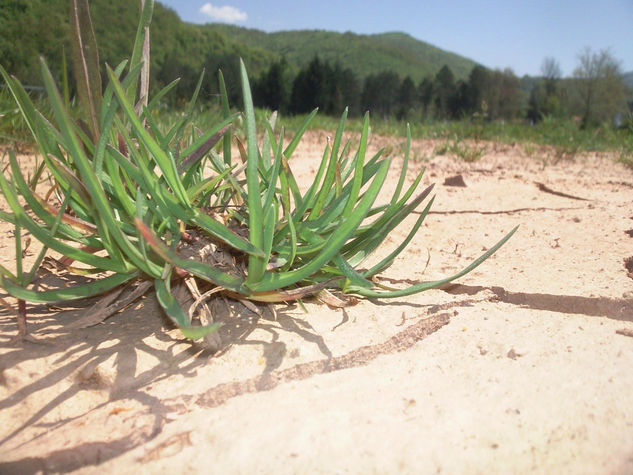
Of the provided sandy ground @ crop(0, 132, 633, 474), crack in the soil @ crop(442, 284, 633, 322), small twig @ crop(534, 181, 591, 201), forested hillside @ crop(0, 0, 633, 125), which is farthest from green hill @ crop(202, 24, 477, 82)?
sandy ground @ crop(0, 132, 633, 474)

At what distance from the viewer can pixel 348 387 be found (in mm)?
754

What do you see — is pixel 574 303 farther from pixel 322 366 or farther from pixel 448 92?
pixel 448 92

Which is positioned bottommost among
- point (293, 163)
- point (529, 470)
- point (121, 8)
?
point (529, 470)

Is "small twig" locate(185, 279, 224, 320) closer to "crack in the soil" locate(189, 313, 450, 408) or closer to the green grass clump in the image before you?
the green grass clump

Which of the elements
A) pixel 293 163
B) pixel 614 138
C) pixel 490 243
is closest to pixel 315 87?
pixel 614 138

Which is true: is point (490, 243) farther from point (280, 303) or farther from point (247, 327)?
point (247, 327)

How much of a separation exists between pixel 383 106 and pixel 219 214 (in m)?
9.17

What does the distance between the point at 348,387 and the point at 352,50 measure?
43.7 m

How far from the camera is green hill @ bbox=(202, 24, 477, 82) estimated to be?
37.4 metres

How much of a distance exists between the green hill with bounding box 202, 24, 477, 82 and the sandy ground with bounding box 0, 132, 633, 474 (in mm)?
33185

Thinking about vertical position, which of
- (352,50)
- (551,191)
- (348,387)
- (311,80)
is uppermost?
(352,50)

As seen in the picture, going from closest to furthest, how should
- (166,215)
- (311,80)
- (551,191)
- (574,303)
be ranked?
(166,215), (574,303), (551,191), (311,80)

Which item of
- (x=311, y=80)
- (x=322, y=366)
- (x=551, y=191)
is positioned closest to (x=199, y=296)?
(x=322, y=366)

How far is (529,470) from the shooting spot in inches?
24.0
